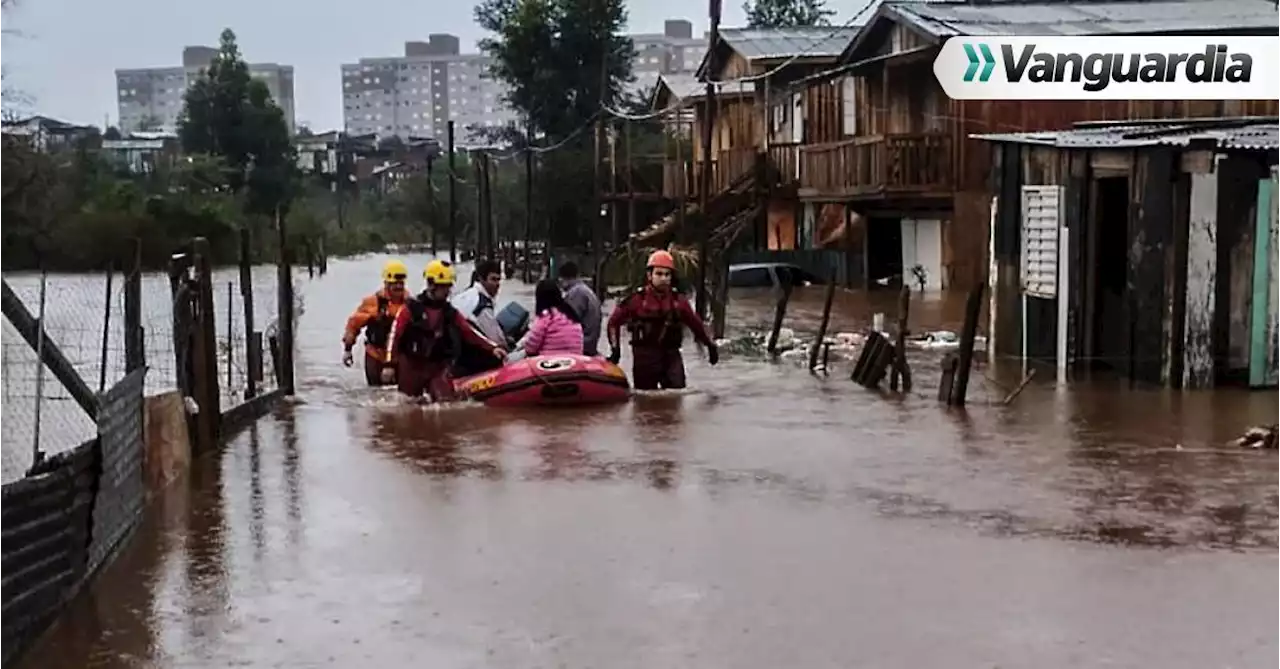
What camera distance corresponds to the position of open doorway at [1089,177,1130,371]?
19000 mm

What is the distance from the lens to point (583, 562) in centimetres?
959

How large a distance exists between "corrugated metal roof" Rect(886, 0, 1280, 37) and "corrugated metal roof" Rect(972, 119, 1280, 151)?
492 inches

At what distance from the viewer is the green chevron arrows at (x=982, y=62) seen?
111ft

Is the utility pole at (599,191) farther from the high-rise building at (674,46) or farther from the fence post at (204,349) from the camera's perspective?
the high-rise building at (674,46)

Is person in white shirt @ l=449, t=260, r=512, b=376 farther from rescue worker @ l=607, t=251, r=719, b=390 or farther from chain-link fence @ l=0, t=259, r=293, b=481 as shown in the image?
chain-link fence @ l=0, t=259, r=293, b=481

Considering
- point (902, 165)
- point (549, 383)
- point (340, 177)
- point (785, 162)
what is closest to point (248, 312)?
point (549, 383)

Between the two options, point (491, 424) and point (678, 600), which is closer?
point (678, 600)

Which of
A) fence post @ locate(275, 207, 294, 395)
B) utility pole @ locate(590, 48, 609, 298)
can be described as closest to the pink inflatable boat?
fence post @ locate(275, 207, 294, 395)

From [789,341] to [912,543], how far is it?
15.3 m

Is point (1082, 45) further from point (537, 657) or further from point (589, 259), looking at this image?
point (537, 657)

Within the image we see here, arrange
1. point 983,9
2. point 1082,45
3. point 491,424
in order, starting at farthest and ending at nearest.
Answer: point 983,9
point 1082,45
point 491,424

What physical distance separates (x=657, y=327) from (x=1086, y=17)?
21.2 meters

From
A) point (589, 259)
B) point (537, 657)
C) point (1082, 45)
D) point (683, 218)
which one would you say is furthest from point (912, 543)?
point (589, 259)

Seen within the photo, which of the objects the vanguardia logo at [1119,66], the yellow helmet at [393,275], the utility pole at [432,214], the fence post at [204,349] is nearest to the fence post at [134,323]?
the fence post at [204,349]
